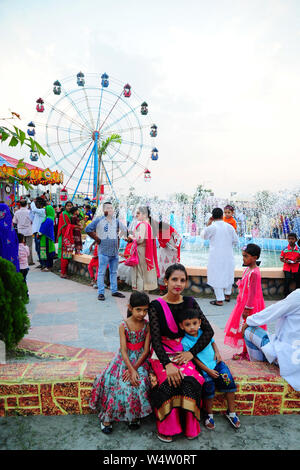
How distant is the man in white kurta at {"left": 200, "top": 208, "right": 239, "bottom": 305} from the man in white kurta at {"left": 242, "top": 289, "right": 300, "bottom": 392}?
2479 mm

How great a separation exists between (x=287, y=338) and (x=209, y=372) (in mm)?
603

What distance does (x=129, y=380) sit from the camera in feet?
6.37

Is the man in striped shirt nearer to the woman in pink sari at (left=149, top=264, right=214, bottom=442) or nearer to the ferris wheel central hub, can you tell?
the woman in pink sari at (left=149, top=264, right=214, bottom=442)

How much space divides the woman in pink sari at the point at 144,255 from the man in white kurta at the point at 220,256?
0.84 m

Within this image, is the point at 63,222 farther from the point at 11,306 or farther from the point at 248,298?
the point at 248,298

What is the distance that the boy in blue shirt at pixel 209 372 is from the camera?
1.93 meters

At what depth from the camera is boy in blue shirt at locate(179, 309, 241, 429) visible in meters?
1.93

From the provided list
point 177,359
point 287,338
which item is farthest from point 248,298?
point 177,359

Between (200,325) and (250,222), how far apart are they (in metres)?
12.3

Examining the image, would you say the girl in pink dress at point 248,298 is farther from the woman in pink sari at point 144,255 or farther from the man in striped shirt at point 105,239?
the man in striped shirt at point 105,239

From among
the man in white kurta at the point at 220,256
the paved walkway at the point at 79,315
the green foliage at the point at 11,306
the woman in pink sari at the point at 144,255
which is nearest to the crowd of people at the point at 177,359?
the green foliage at the point at 11,306

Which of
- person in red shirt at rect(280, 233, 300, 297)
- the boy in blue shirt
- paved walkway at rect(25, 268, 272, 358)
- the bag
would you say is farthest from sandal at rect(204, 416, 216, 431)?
person in red shirt at rect(280, 233, 300, 297)
